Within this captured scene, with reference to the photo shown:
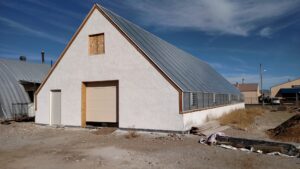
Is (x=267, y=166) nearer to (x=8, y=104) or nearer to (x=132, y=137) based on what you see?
(x=132, y=137)

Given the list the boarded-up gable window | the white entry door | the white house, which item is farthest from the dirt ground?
the boarded-up gable window

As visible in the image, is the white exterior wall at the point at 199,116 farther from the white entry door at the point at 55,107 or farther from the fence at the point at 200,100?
the white entry door at the point at 55,107

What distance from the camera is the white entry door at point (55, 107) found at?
20.2 metres

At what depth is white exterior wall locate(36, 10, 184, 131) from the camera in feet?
52.6

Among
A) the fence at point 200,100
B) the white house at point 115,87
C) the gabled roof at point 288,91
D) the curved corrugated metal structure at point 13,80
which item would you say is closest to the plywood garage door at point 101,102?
the white house at point 115,87

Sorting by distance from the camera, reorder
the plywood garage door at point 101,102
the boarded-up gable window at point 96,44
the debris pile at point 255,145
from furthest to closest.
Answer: the boarded-up gable window at point 96,44 < the plywood garage door at point 101,102 < the debris pile at point 255,145

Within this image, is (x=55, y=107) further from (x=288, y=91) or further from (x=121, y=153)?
(x=288, y=91)

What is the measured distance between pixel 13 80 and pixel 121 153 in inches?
836

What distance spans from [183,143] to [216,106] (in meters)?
11.2

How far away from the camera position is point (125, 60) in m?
17.5

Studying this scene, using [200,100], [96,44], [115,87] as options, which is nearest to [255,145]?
[200,100]

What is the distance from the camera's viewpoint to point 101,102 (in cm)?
1870

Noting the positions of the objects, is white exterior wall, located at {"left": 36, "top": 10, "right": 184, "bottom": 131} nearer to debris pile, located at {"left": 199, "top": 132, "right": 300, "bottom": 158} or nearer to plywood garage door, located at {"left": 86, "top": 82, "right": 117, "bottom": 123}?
plywood garage door, located at {"left": 86, "top": 82, "right": 117, "bottom": 123}

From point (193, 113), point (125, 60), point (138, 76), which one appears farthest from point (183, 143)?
point (125, 60)
